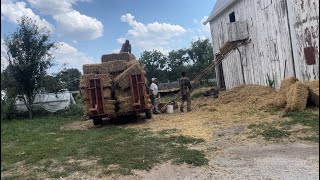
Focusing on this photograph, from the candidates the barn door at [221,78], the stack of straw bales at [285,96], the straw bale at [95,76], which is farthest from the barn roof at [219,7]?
the straw bale at [95,76]

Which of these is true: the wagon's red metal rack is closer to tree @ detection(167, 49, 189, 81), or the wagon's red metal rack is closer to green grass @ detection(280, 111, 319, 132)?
green grass @ detection(280, 111, 319, 132)

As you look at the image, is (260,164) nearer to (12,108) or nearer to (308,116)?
(308,116)

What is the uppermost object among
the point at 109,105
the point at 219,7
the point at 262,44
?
the point at 219,7

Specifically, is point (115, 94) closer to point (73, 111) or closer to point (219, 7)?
point (73, 111)

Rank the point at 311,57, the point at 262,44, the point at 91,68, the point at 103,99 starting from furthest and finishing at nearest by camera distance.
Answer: the point at 262,44 → the point at 91,68 → the point at 103,99 → the point at 311,57

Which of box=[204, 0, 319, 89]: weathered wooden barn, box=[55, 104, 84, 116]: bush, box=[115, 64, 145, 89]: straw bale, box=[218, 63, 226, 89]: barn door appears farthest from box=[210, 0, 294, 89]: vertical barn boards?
box=[55, 104, 84, 116]: bush

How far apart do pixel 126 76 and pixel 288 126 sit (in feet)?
22.2

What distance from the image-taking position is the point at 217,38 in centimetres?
2881

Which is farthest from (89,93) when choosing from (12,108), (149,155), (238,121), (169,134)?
(12,108)

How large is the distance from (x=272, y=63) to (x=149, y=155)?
12067 mm

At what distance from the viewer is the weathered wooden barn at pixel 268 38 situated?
574 inches

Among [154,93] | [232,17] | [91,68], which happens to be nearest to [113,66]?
[91,68]

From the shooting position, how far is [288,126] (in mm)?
10836

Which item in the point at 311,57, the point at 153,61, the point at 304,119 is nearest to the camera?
the point at 311,57
